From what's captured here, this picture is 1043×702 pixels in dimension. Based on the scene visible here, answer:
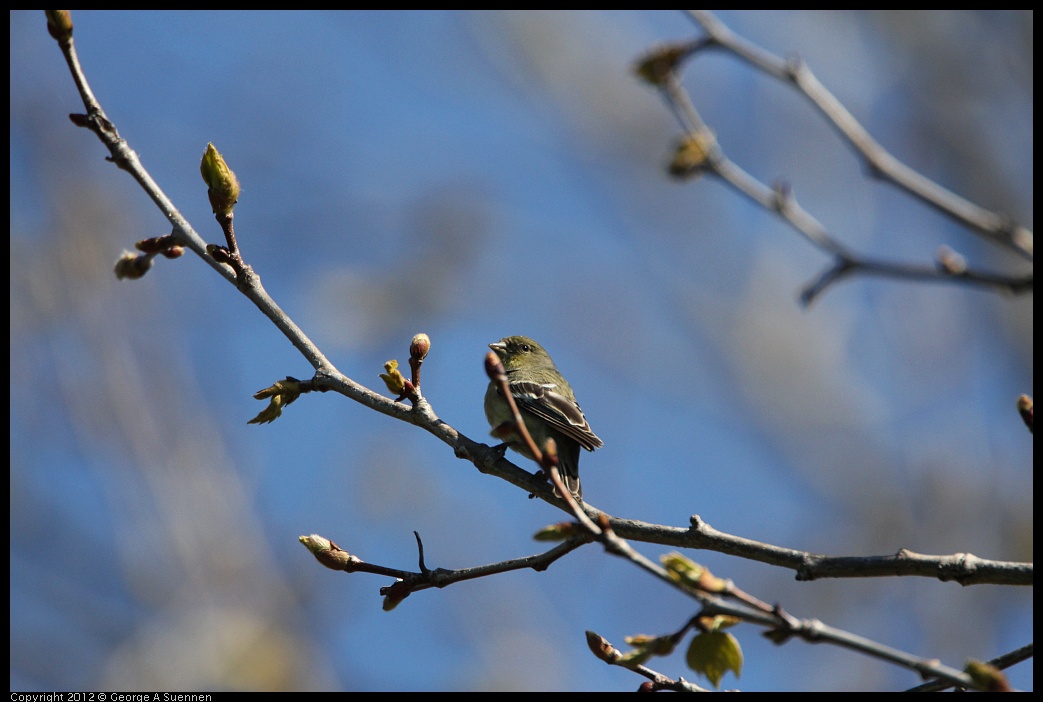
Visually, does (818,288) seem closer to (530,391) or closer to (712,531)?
(712,531)

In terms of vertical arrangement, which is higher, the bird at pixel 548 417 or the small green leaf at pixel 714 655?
the bird at pixel 548 417

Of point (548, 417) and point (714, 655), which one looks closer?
point (714, 655)

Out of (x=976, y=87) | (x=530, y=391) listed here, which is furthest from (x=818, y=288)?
(x=976, y=87)

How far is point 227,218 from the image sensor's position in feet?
11.1

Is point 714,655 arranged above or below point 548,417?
below

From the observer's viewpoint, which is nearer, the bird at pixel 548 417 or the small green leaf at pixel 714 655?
the small green leaf at pixel 714 655

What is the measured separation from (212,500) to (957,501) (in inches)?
332

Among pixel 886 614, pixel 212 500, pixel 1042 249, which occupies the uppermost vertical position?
pixel 886 614

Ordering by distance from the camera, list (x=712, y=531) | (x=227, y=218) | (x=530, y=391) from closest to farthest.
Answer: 1. (x=712, y=531)
2. (x=227, y=218)
3. (x=530, y=391)

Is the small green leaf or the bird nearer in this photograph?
the small green leaf

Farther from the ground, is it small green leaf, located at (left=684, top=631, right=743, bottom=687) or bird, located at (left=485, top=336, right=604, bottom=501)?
bird, located at (left=485, top=336, right=604, bottom=501)

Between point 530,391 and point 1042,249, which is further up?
point 530,391
